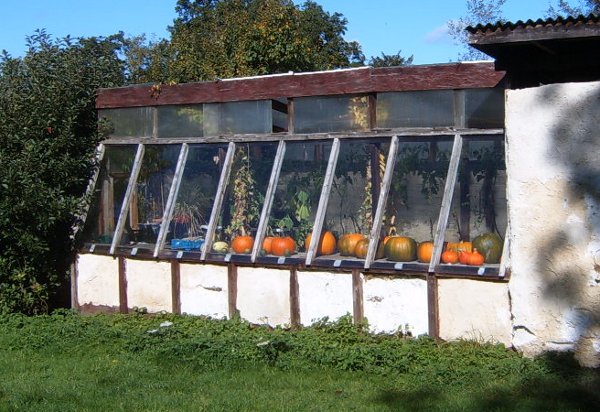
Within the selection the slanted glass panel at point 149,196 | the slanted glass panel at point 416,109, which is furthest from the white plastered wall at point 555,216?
the slanted glass panel at point 149,196

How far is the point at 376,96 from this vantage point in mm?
9359

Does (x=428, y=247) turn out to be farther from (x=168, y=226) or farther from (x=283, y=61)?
(x=283, y=61)

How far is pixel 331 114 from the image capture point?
965 centimetres

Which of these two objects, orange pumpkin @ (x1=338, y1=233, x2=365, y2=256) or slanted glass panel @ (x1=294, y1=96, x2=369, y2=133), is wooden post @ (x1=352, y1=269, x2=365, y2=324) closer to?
orange pumpkin @ (x1=338, y1=233, x2=365, y2=256)

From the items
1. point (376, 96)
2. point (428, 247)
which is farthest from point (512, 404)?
point (376, 96)

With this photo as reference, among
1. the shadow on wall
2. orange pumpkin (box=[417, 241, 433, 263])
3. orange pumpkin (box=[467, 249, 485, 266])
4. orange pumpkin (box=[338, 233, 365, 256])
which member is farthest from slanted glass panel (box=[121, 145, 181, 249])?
the shadow on wall

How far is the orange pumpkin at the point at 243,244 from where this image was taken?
32.7 ft

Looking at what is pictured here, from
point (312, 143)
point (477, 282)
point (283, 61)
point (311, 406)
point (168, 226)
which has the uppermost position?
point (283, 61)

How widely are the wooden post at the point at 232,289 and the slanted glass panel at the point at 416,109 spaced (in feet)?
8.01

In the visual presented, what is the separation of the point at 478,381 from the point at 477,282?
4.25 feet

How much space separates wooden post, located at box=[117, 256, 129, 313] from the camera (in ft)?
35.1

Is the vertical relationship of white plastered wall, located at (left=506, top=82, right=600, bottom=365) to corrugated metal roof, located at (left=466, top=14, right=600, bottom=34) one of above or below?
below

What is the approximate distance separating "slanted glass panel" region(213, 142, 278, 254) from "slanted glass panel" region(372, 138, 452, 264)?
172 centimetres

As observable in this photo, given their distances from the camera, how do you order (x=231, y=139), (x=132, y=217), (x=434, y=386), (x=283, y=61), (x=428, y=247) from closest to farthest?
(x=434, y=386), (x=428, y=247), (x=231, y=139), (x=132, y=217), (x=283, y=61)
